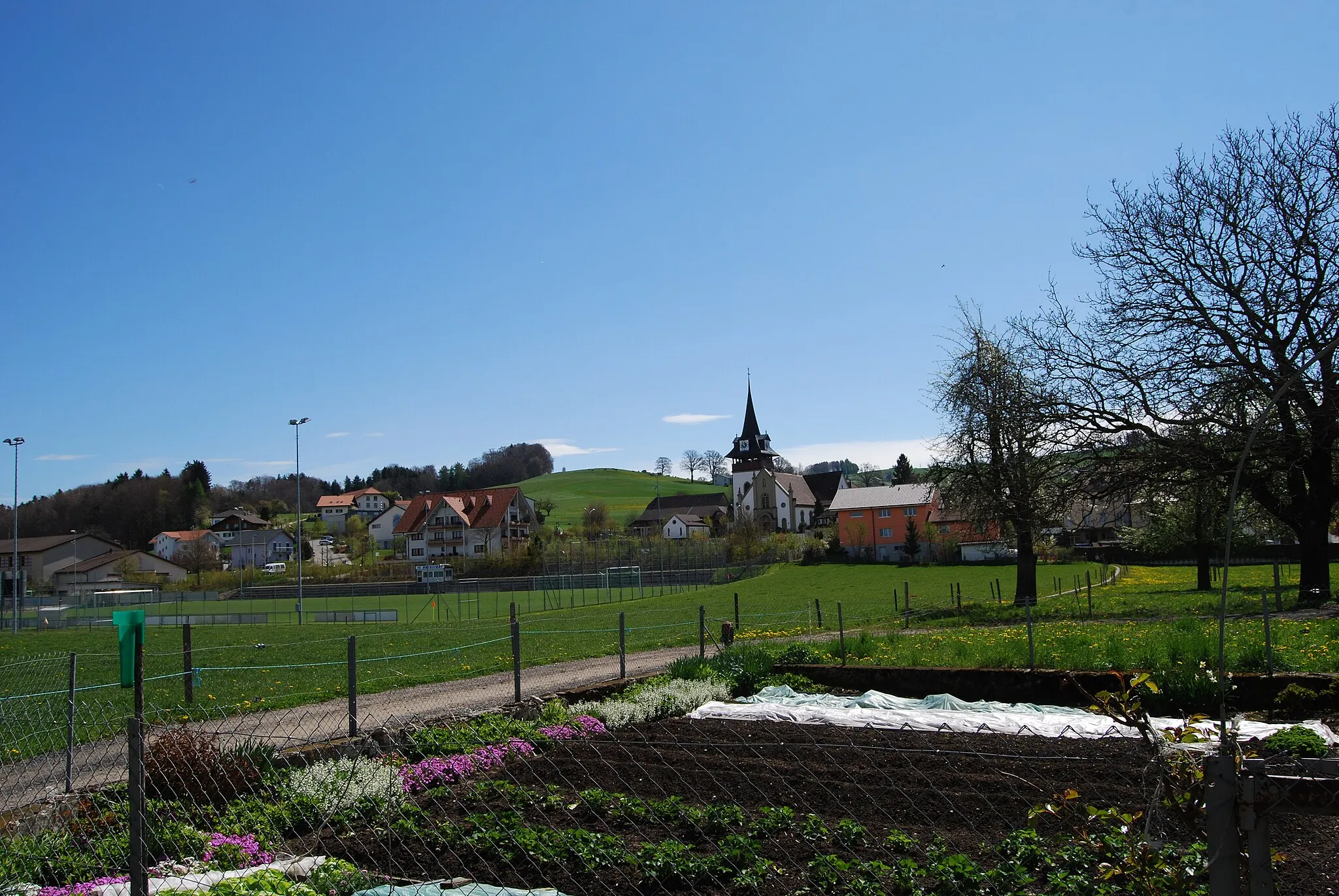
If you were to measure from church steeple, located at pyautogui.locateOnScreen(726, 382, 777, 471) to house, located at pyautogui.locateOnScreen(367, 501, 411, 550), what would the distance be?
44.5 metres

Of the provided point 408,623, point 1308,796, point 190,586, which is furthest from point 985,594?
point 190,586

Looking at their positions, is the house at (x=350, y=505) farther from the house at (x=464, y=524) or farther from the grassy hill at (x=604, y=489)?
the house at (x=464, y=524)

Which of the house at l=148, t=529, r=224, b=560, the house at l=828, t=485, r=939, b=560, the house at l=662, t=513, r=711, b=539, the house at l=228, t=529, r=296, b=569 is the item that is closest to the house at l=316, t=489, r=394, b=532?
the house at l=148, t=529, r=224, b=560

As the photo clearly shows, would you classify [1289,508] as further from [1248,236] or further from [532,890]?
[532,890]

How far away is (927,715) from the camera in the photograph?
10672 millimetres

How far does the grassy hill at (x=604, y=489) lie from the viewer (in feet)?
474

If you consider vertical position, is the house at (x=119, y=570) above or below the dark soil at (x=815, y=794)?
below

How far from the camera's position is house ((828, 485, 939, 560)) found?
2913 inches

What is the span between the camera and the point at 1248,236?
2152 centimetres

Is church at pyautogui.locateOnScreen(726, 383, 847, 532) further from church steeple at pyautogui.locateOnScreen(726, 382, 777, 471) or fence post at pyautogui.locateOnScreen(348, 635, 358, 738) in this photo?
fence post at pyautogui.locateOnScreen(348, 635, 358, 738)

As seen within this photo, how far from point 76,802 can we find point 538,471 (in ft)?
616

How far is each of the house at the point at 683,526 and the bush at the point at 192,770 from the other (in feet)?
338

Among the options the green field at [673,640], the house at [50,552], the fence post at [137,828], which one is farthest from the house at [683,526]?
the fence post at [137,828]

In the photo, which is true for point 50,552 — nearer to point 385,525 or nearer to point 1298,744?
point 385,525
